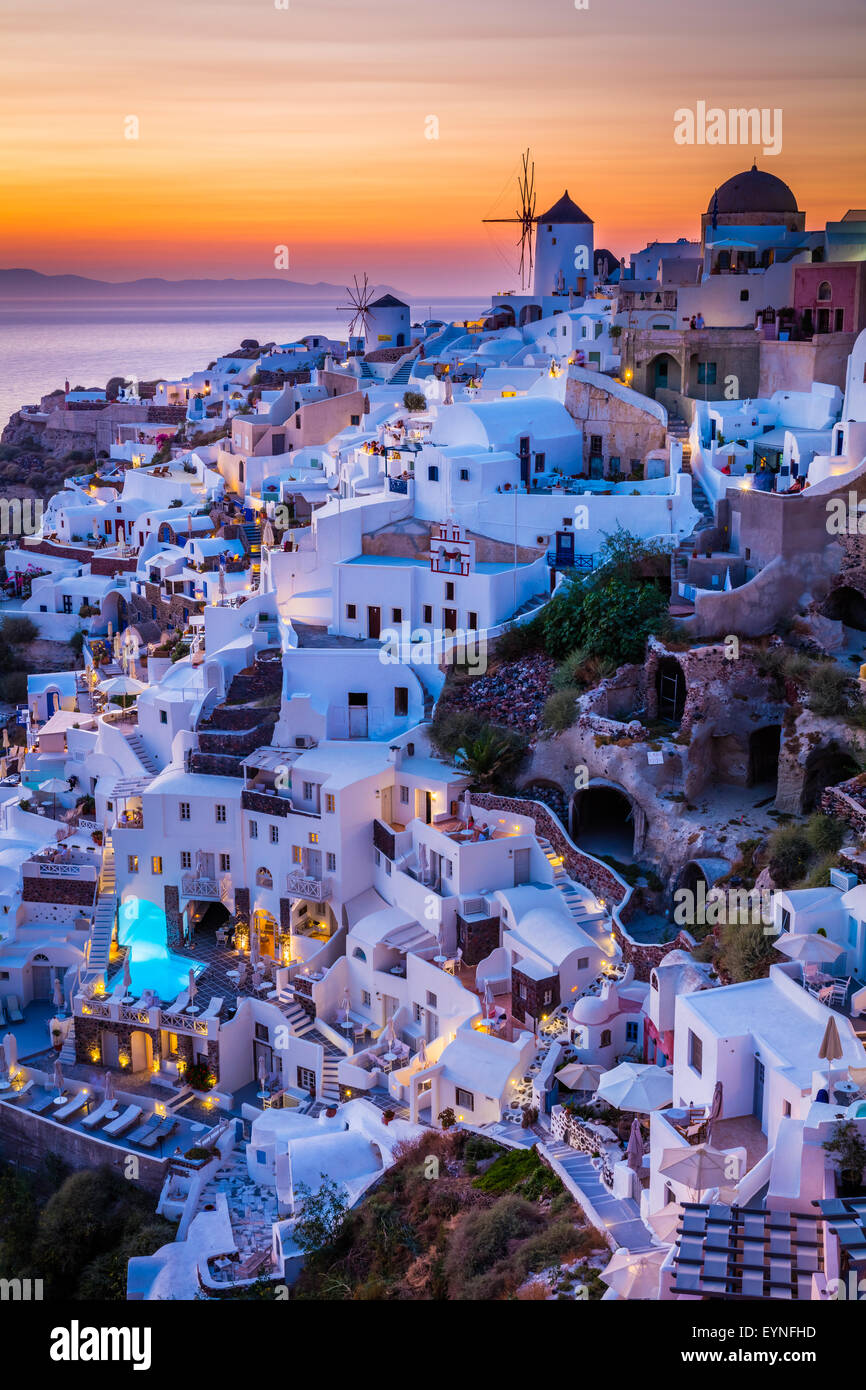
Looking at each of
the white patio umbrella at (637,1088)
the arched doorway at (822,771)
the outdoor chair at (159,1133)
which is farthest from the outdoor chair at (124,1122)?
the arched doorway at (822,771)

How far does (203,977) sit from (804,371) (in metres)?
14.7

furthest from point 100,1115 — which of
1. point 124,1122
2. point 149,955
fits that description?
point 149,955

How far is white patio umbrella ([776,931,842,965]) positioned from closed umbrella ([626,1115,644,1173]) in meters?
2.24

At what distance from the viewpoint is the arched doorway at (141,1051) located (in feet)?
66.3

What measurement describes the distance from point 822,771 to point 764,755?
1637 mm

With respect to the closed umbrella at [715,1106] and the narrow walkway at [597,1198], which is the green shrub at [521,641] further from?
the closed umbrella at [715,1106]

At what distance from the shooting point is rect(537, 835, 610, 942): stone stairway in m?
18.7

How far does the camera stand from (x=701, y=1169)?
37.8ft

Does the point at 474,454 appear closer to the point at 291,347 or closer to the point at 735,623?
the point at 735,623

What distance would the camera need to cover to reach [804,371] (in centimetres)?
2534

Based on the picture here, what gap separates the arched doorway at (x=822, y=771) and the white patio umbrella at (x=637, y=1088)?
17.5 feet

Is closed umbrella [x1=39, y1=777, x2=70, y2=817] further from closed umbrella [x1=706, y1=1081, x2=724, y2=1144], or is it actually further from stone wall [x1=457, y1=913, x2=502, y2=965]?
closed umbrella [x1=706, y1=1081, x2=724, y2=1144]

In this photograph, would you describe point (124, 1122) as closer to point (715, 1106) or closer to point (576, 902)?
point (576, 902)

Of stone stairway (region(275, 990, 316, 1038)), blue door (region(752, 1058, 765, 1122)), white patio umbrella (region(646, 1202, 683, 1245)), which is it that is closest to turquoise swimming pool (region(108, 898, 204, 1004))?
stone stairway (region(275, 990, 316, 1038))
